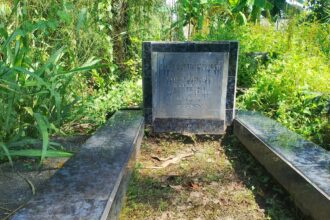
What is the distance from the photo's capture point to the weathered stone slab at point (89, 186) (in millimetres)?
1495

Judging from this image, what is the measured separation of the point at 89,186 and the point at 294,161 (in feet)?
4.36

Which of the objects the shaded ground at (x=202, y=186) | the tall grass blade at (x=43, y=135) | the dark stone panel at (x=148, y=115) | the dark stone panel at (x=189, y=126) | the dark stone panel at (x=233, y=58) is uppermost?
Answer: the dark stone panel at (x=233, y=58)

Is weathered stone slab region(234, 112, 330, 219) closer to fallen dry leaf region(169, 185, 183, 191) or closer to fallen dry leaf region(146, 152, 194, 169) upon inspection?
fallen dry leaf region(146, 152, 194, 169)

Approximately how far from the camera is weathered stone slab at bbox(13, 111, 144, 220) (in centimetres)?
150

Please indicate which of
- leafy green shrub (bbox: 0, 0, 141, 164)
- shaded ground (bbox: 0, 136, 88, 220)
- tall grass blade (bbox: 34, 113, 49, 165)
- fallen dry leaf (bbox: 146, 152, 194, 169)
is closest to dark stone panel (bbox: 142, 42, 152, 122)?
leafy green shrub (bbox: 0, 0, 141, 164)

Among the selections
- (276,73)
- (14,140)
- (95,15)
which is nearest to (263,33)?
(276,73)

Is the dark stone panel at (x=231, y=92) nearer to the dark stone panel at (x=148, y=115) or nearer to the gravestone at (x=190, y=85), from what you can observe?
the gravestone at (x=190, y=85)

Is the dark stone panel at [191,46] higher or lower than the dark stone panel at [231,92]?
higher

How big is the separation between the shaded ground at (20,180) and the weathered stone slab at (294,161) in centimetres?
152

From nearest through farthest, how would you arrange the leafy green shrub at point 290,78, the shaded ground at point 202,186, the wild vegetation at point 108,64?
the shaded ground at point 202,186, the wild vegetation at point 108,64, the leafy green shrub at point 290,78

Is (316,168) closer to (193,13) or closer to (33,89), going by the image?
(33,89)

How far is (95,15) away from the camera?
505 cm

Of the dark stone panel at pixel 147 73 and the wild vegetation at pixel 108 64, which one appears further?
the dark stone panel at pixel 147 73

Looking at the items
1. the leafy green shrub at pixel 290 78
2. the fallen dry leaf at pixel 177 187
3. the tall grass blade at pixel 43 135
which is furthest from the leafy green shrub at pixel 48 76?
the leafy green shrub at pixel 290 78
